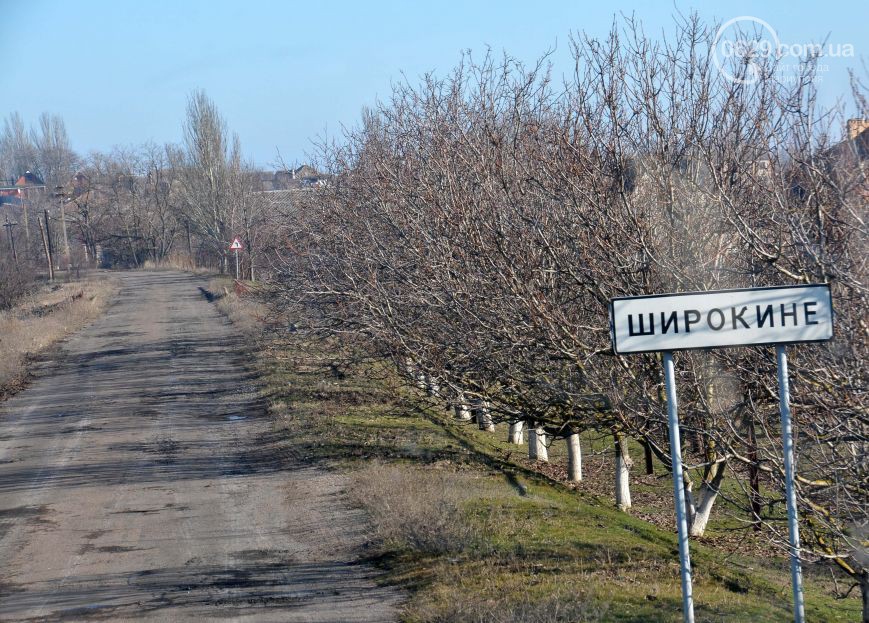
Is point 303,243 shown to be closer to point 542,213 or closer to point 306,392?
point 306,392

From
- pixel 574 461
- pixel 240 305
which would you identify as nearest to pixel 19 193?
pixel 240 305

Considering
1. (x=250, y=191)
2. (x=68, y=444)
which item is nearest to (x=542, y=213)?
(x=68, y=444)

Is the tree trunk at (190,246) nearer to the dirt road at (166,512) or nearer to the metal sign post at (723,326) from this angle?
the dirt road at (166,512)

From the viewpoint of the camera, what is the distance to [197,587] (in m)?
7.85

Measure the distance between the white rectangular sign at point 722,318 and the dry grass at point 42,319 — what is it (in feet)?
63.3

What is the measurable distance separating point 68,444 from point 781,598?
12.0m

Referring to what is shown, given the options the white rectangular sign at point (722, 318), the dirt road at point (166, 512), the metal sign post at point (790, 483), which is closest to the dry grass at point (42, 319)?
the dirt road at point (166, 512)

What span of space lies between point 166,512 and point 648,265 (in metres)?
6.84

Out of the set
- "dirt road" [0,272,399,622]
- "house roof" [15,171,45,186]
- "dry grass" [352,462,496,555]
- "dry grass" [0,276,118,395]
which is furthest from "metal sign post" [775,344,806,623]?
"house roof" [15,171,45,186]

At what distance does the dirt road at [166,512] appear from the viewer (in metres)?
7.52

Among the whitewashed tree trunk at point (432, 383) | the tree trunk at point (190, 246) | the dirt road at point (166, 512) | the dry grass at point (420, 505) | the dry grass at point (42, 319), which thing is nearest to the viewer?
the dirt road at point (166, 512)

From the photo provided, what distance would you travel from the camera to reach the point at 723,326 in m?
4.44

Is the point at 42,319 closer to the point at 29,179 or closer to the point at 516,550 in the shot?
the point at 516,550

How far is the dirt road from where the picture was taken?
752 cm
